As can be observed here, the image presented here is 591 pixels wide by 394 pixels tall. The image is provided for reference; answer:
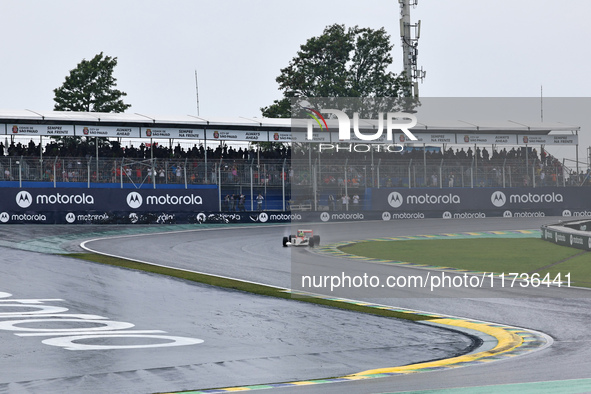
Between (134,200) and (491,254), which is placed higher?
(134,200)

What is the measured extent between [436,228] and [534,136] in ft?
49.5

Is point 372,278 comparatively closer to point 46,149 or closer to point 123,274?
point 123,274

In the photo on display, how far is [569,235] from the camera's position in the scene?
77.1 ft

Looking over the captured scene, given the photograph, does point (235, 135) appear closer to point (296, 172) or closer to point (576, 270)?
point (296, 172)

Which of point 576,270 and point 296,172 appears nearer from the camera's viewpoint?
point 576,270

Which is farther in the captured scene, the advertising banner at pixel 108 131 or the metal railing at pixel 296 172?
the advertising banner at pixel 108 131

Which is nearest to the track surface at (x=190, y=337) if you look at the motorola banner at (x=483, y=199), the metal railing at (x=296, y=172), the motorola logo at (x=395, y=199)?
the metal railing at (x=296, y=172)

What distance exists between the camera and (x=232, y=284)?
50.3ft

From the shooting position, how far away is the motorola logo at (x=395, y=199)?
38.4 meters

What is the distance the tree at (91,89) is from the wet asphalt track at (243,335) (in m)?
35.1

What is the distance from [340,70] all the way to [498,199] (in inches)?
863

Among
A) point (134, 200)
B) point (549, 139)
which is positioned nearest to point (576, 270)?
point (134, 200)

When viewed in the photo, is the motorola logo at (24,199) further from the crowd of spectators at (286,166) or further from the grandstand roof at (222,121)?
the grandstand roof at (222,121)

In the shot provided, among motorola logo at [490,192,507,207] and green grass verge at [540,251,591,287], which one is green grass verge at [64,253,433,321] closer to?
green grass verge at [540,251,591,287]
